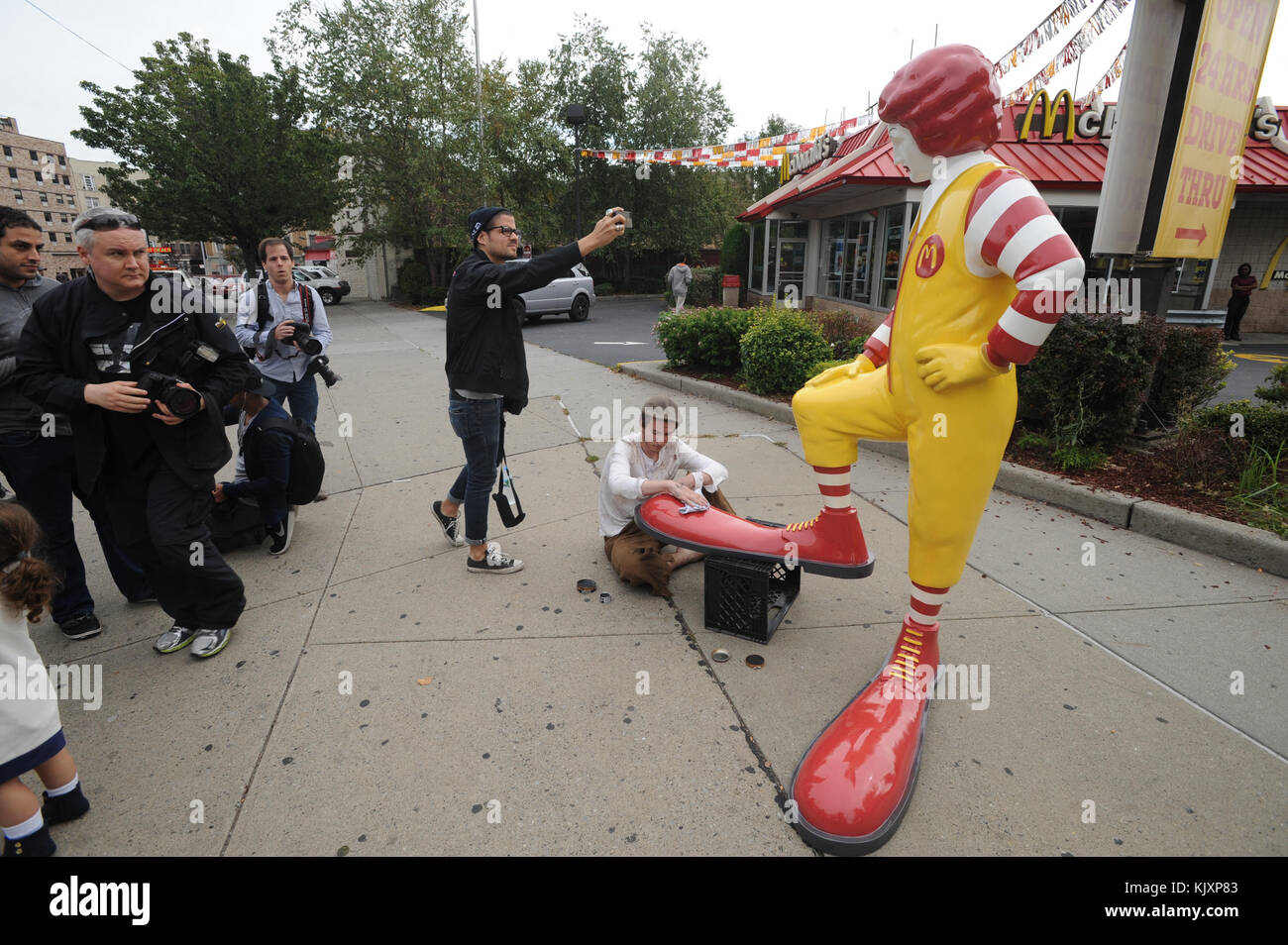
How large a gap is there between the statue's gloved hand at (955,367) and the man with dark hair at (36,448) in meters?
3.41

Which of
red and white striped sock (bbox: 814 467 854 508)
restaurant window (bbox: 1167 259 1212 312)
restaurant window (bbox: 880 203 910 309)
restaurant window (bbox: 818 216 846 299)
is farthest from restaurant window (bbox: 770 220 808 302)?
red and white striped sock (bbox: 814 467 854 508)

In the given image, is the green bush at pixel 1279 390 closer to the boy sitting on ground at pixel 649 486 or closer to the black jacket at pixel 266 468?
the boy sitting on ground at pixel 649 486

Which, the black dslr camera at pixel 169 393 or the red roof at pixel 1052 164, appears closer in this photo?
the black dslr camera at pixel 169 393

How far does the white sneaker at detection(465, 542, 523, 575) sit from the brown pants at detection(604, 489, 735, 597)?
57 cm

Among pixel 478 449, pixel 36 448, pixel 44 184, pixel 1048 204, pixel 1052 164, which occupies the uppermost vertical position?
pixel 44 184

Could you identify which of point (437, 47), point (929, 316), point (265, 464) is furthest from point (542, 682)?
point (437, 47)

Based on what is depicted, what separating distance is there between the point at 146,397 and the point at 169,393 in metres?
0.08

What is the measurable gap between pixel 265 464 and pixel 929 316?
3595 mm

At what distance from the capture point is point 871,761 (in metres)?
2.11

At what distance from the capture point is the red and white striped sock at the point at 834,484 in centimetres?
265

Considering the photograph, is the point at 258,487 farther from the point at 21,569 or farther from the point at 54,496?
the point at 21,569

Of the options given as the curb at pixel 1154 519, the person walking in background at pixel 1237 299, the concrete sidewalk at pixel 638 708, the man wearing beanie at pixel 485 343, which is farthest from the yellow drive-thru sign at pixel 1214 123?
the person walking in background at pixel 1237 299

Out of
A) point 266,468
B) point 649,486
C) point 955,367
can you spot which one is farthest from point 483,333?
point 955,367

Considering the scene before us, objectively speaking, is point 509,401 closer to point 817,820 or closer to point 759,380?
point 817,820
